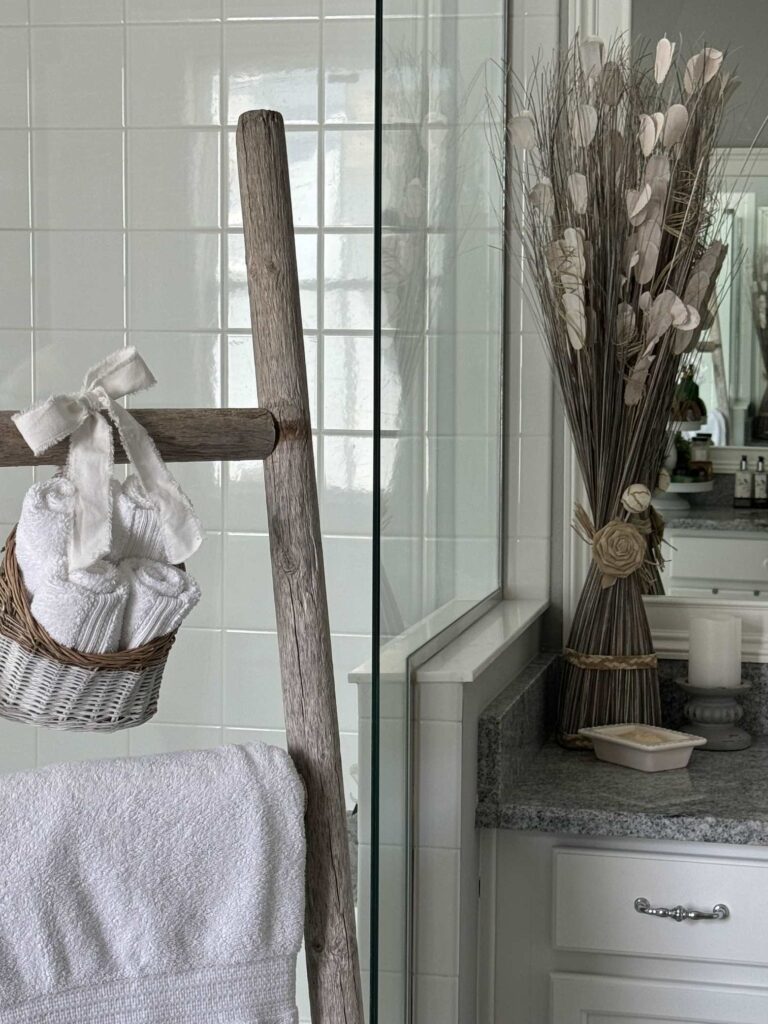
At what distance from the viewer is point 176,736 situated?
1854 millimetres

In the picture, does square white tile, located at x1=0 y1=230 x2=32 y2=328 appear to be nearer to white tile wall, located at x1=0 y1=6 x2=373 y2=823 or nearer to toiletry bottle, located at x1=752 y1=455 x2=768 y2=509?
white tile wall, located at x1=0 y1=6 x2=373 y2=823

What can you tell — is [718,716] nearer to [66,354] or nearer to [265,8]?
[66,354]

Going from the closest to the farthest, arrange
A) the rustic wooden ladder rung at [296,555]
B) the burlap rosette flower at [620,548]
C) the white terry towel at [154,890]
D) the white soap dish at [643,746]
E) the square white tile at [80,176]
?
the white terry towel at [154,890]
the rustic wooden ladder rung at [296,555]
the white soap dish at [643,746]
the burlap rosette flower at [620,548]
the square white tile at [80,176]

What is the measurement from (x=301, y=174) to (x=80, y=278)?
0.35 meters

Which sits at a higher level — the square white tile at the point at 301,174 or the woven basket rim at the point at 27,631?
the square white tile at the point at 301,174

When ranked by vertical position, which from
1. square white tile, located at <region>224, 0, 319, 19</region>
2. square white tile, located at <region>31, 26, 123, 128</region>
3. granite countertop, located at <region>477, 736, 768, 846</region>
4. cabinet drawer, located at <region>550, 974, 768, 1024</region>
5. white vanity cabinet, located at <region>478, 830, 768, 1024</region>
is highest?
square white tile, located at <region>224, 0, 319, 19</region>

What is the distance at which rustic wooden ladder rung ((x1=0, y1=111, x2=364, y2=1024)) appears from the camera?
1.01m

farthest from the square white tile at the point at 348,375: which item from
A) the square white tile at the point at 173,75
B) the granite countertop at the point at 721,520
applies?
the granite countertop at the point at 721,520

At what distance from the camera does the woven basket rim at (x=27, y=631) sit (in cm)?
91

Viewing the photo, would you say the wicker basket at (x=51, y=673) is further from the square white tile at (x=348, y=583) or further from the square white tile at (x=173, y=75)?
the square white tile at (x=173, y=75)

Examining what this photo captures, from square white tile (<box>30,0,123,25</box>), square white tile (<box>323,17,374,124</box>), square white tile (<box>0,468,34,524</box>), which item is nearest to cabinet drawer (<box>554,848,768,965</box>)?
square white tile (<box>0,468,34,524</box>)

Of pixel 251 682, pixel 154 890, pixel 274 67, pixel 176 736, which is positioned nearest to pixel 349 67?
pixel 274 67

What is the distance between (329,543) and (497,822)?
0.54m

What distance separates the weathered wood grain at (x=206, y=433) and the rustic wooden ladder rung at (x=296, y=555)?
1 cm
